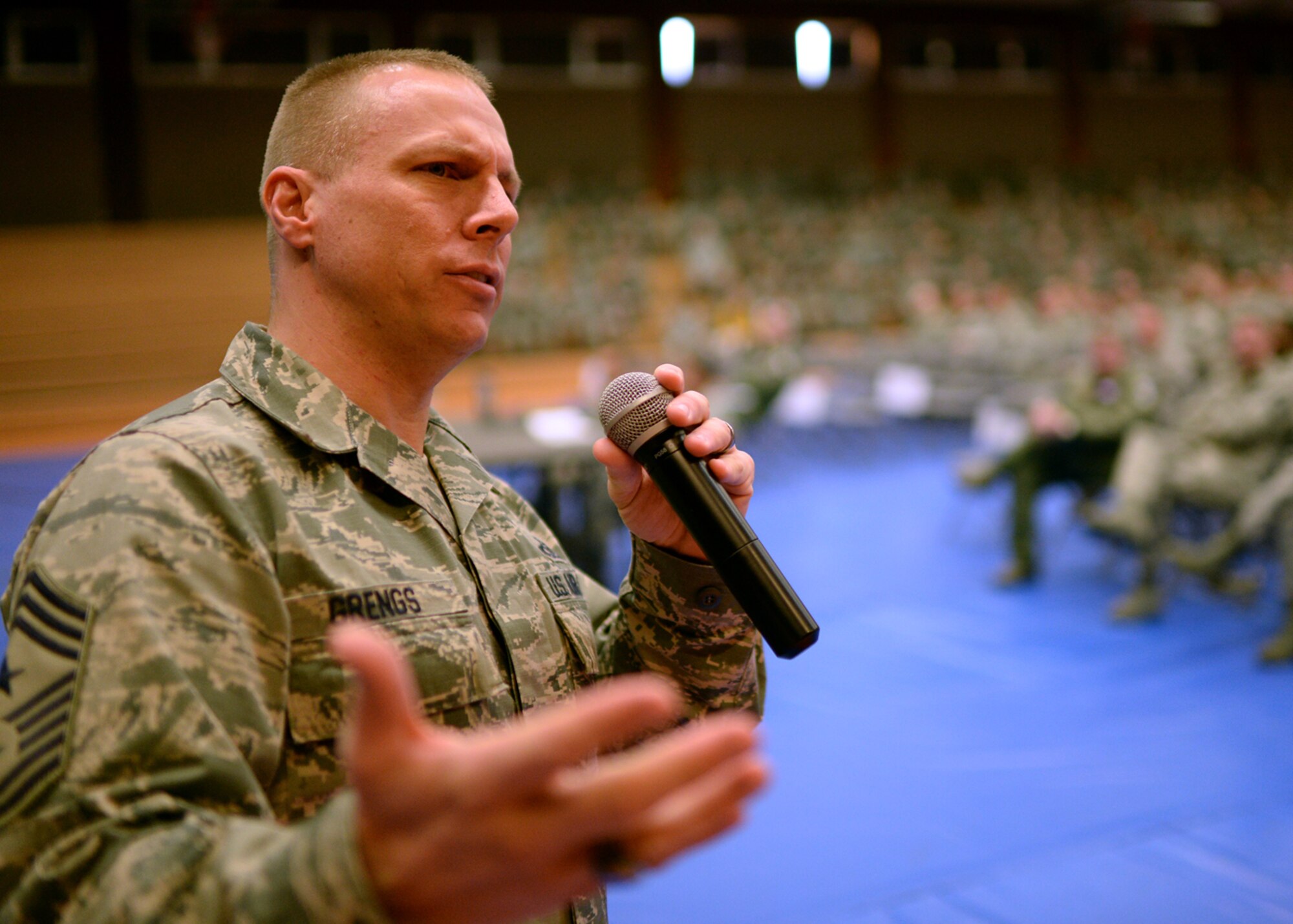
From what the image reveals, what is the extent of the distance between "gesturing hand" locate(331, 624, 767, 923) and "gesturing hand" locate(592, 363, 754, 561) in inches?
21.0

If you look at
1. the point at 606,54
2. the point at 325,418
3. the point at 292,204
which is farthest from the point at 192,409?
the point at 606,54

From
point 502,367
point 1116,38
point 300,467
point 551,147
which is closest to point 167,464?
point 300,467

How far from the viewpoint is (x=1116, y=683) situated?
3930 mm

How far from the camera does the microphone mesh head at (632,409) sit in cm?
116

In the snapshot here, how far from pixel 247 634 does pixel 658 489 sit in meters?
0.50

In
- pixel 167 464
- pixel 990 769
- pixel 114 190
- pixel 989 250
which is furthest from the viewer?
pixel 989 250

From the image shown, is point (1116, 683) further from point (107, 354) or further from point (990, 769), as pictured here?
point (107, 354)

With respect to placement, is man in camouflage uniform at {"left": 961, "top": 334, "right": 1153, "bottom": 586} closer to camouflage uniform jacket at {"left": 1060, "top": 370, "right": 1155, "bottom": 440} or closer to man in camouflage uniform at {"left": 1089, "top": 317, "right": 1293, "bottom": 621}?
camouflage uniform jacket at {"left": 1060, "top": 370, "right": 1155, "bottom": 440}

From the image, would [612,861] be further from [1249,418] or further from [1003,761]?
[1249,418]

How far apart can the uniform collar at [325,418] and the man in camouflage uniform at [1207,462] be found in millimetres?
4376

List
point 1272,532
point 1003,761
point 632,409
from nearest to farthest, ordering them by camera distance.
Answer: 1. point 632,409
2. point 1003,761
3. point 1272,532

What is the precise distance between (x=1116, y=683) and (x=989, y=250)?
13.0 m

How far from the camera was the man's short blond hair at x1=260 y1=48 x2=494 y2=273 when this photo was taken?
1.04 meters

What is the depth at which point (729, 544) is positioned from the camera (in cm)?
106
